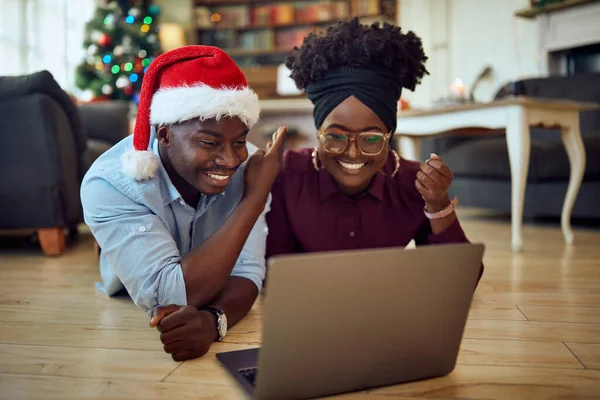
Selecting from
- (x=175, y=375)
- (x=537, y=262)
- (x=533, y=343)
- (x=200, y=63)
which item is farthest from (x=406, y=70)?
(x=537, y=262)

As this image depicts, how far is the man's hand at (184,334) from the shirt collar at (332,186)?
544mm

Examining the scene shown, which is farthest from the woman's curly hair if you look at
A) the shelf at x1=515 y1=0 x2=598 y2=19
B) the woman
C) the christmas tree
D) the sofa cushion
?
the christmas tree

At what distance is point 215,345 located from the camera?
1124 millimetres

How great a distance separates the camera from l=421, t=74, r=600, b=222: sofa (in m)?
2.81

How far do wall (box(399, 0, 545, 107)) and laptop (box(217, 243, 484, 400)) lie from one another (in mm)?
4157

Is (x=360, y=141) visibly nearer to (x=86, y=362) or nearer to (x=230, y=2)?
(x=86, y=362)

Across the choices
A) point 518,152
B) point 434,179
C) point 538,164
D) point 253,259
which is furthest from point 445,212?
point 538,164

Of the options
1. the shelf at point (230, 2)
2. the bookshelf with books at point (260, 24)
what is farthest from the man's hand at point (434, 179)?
the shelf at point (230, 2)

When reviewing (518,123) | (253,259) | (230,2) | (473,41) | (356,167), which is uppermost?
(230,2)

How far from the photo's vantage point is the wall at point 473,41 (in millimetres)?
4829

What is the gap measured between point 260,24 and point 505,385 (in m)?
6.17

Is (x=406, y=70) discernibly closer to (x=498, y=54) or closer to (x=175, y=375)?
(x=175, y=375)

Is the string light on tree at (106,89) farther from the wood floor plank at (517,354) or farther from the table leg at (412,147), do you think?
the wood floor plank at (517,354)

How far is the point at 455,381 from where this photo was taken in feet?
3.04
